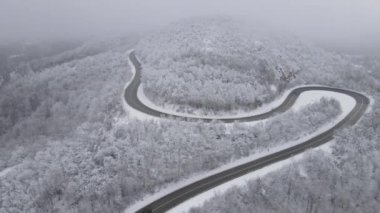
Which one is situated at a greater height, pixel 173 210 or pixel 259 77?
pixel 259 77

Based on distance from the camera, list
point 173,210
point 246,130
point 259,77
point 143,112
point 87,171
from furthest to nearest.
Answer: point 259,77 → point 143,112 → point 246,130 → point 87,171 → point 173,210

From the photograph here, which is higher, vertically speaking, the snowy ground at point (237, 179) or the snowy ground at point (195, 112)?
the snowy ground at point (195, 112)

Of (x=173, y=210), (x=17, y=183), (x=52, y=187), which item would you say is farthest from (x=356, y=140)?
(x=17, y=183)

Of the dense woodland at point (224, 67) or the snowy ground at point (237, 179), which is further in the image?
the dense woodland at point (224, 67)

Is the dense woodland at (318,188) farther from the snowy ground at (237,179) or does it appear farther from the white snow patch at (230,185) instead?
the snowy ground at (237,179)

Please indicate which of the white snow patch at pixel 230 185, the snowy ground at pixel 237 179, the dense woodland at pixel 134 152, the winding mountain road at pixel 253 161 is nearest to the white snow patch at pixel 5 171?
the dense woodland at pixel 134 152

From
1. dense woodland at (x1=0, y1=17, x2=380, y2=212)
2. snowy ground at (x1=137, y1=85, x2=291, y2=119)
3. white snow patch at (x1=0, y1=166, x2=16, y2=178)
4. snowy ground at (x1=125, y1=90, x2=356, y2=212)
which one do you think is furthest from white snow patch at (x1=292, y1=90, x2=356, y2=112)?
white snow patch at (x1=0, y1=166, x2=16, y2=178)

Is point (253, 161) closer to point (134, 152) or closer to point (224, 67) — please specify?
point (134, 152)

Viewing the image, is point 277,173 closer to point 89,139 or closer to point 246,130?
point 246,130
